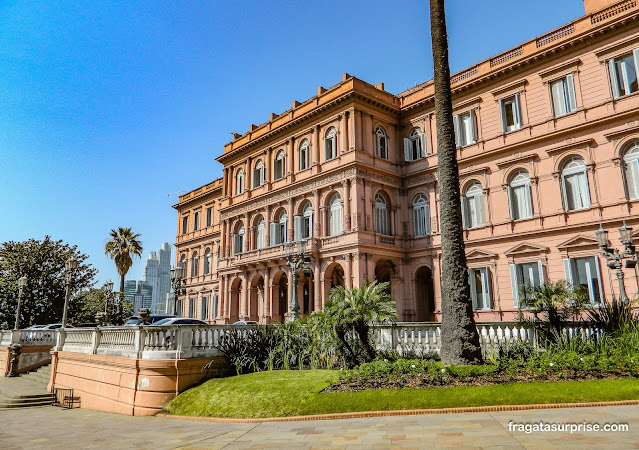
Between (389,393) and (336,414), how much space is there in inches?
50.1

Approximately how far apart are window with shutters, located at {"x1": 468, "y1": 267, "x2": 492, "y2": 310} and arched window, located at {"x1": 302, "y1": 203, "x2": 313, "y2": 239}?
10.4m

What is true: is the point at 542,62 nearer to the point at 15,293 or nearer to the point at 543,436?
the point at 543,436

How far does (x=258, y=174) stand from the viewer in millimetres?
35938

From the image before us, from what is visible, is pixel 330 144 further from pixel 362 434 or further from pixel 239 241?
pixel 362 434

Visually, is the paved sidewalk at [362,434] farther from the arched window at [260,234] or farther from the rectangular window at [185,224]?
the rectangular window at [185,224]

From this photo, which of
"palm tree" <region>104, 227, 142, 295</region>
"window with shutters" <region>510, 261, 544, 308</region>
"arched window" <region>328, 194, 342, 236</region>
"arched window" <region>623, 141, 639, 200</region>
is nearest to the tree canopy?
"palm tree" <region>104, 227, 142, 295</region>

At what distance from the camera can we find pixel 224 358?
1377cm

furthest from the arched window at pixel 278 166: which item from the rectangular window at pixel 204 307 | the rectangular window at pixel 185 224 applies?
the rectangular window at pixel 185 224

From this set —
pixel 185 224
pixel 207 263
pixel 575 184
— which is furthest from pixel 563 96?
pixel 185 224

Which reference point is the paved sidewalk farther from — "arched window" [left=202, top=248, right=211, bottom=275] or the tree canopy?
"arched window" [left=202, top=248, right=211, bottom=275]

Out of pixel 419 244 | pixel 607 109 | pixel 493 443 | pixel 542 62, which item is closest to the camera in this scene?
pixel 493 443

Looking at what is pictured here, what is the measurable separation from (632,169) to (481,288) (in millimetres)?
9055

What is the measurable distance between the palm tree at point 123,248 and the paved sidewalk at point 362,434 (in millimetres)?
33768

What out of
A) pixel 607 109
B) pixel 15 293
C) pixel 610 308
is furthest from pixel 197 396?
pixel 15 293
